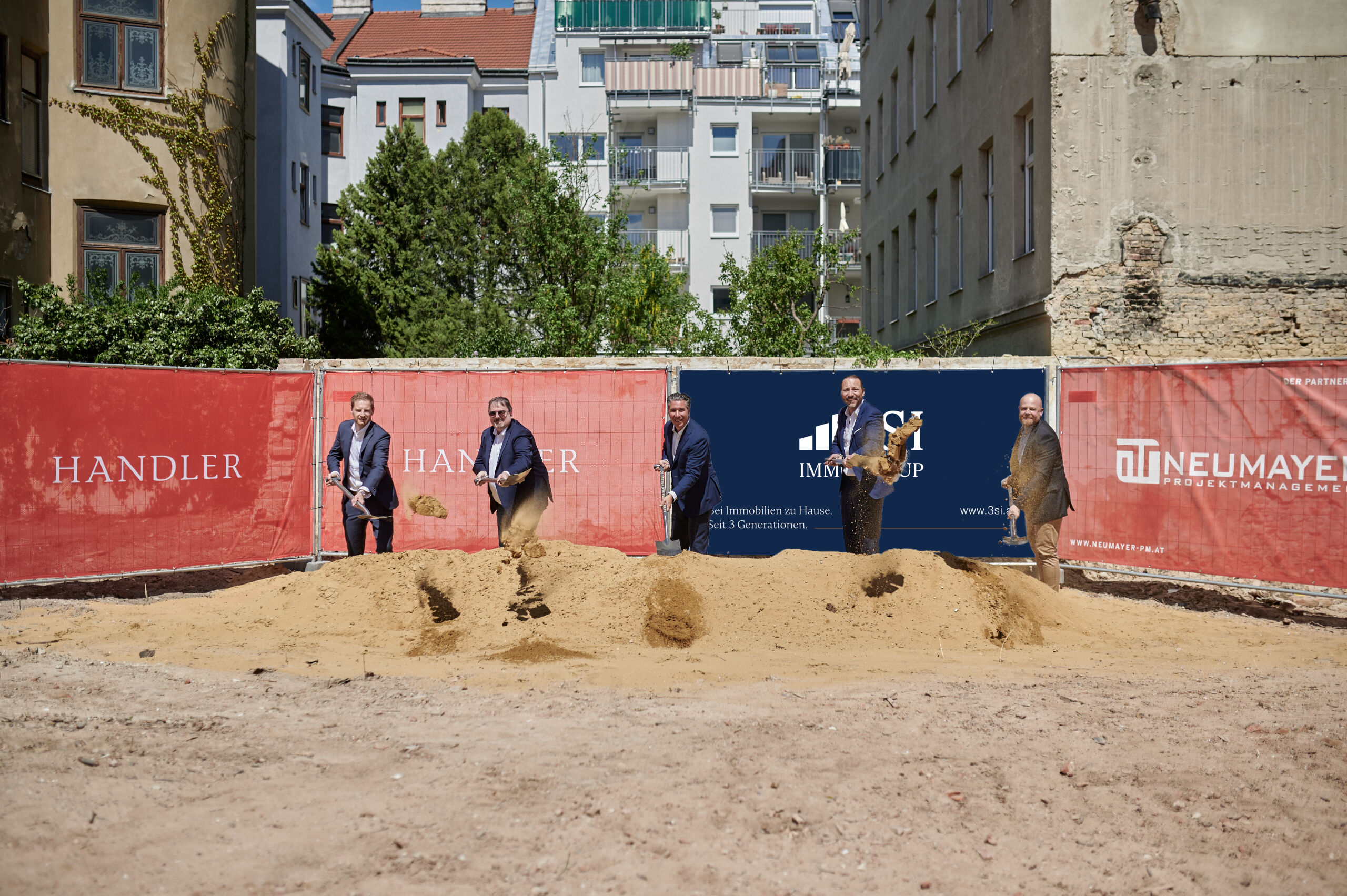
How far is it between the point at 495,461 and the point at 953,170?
15.4 m

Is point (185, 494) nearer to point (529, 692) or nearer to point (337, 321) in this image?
point (529, 692)

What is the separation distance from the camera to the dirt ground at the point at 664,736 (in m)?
4.24

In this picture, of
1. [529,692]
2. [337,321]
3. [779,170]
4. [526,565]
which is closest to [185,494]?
[526,565]

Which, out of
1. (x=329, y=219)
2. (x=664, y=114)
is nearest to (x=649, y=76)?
(x=664, y=114)

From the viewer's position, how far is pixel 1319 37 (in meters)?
15.1

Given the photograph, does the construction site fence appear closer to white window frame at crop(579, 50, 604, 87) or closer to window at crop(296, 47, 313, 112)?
window at crop(296, 47, 313, 112)

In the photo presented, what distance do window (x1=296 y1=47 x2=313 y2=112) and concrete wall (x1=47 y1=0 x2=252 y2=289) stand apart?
1567 centimetres

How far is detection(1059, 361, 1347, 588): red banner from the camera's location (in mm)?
9781

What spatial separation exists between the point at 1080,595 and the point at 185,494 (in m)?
9.36

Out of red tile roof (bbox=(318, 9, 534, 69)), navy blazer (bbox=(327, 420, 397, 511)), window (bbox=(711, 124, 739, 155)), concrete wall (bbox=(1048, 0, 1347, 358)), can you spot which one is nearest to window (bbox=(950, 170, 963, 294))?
concrete wall (bbox=(1048, 0, 1347, 358))

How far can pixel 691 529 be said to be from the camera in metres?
10.0

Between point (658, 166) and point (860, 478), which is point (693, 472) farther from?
point (658, 166)

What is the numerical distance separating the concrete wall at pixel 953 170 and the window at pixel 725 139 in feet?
40.0

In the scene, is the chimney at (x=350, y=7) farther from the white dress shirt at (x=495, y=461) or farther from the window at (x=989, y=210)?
the white dress shirt at (x=495, y=461)
